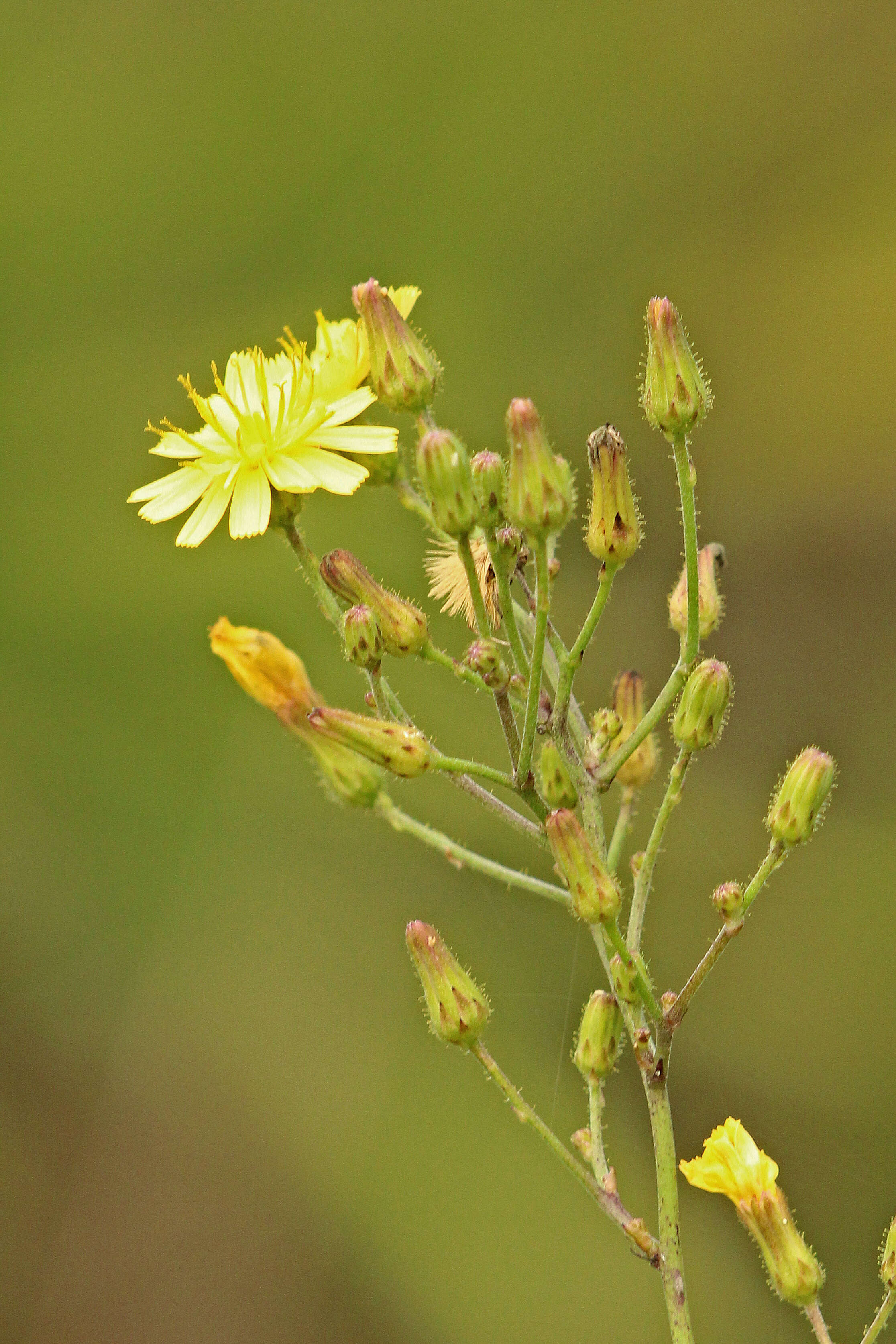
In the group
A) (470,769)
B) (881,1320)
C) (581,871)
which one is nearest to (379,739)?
(470,769)

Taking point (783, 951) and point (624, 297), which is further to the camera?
point (624, 297)

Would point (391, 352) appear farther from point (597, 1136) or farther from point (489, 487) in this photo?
point (597, 1136)

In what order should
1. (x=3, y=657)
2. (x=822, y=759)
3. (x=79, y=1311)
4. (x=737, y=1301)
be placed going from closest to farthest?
(x=822, y=759) < (x=737, y=1301) < (x=79, y=1311) < (x=3, y=657)

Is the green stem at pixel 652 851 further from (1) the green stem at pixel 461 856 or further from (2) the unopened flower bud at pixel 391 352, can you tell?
(2) the unopened flower bud at pixel 391 352

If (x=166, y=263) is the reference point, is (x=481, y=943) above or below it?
below

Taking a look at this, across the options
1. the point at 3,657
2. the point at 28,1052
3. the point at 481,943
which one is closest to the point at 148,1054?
the point at 28,1052

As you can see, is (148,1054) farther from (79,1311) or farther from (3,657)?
(3,657)

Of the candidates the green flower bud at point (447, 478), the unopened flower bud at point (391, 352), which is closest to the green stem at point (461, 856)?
the green flower bud at point (447, 478)
